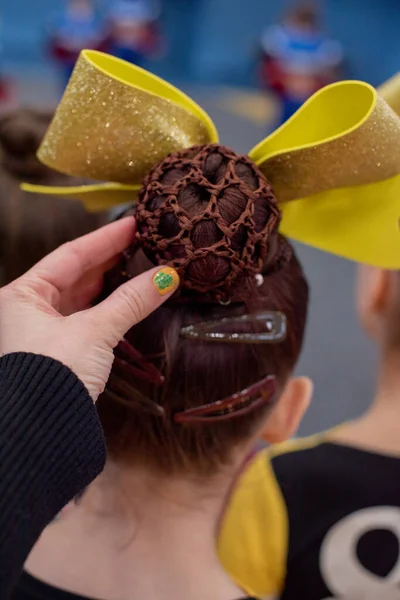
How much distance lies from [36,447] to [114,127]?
1.07 ft

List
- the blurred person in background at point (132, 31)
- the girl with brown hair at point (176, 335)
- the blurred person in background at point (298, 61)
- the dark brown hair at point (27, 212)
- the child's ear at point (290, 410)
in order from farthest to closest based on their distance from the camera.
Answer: the blurred person in background at point (132, 31)
the blurred person in background at point (298, 61)
the dark brown hair at point (27, 212)
the child's ear at point (290, 410)
the girl with brown hair at point (176, 335)

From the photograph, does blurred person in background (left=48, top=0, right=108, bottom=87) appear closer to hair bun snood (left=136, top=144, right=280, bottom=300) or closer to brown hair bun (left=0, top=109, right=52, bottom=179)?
brown hair bun (left=0, top=109, right=52, bottom=179)

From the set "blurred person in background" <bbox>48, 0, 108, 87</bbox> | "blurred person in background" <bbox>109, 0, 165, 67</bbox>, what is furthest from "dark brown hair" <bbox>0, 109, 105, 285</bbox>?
"blurred person in background" <bbox>109, 0, 165, 67</bbox>

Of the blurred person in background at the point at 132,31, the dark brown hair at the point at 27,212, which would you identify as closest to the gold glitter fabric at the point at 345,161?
the dark brown hair at the point at 27,212

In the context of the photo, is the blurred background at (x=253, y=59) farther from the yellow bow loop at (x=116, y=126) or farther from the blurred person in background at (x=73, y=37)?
the yellow bow loop at (x=116, y=126)

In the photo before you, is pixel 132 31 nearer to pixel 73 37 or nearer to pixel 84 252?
pixel 73 37

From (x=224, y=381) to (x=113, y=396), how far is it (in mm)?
113

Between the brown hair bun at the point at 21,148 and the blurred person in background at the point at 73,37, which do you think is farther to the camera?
the blurred person in background at the point at 73,37

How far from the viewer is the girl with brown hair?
0.55 m

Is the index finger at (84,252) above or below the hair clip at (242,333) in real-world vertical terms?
above

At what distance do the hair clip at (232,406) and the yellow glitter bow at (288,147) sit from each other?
18cm

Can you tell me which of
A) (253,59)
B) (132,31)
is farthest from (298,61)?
(253,59)

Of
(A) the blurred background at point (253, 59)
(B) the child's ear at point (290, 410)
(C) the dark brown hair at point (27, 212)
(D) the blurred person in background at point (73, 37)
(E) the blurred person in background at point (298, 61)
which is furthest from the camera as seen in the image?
(D) the blurred person in background at point (73, 37)

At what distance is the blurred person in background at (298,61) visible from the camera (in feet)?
9.41
